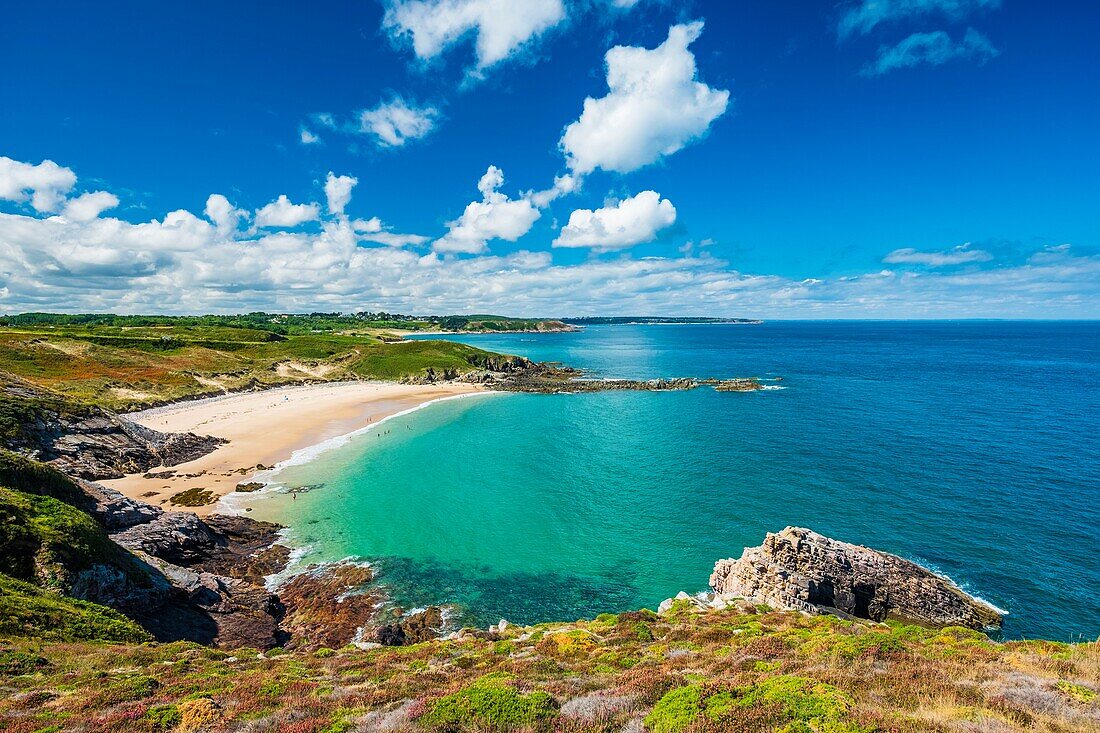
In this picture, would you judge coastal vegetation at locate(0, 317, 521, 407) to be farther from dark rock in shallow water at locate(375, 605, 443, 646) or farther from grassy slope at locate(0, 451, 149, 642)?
dark rock in shallow water at locate(375, 605, 443, 646)

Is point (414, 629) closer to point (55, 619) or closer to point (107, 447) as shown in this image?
point (55, 619)

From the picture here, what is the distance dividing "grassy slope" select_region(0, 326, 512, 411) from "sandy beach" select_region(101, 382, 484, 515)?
28.5ft

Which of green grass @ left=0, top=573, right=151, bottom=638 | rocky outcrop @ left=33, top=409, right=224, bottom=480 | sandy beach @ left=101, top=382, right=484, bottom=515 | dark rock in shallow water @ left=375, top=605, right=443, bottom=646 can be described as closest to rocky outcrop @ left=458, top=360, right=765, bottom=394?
sandy beach @ left=101, top=382, right=484, bottom=515

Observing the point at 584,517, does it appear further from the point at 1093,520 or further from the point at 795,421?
the point at 795,421

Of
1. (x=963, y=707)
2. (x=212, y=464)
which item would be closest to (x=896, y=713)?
(x=963, y=707)

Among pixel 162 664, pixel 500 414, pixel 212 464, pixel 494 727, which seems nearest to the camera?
pixel 494 727

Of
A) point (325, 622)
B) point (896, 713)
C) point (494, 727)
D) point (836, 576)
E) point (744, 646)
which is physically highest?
point (896, 713)

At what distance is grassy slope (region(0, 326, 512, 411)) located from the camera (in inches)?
3622

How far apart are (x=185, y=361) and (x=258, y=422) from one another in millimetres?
57877

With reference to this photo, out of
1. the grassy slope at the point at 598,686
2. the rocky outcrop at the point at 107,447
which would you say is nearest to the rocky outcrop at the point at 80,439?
the rocky outcrop at the point at 107,447

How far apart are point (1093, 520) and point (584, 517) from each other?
4275 centimetres

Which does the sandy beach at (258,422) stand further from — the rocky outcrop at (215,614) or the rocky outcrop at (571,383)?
the rocky outcrop at (215,614)

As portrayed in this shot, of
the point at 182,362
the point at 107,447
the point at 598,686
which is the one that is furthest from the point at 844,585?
the point at 182,362

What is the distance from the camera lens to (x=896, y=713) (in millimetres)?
11336
